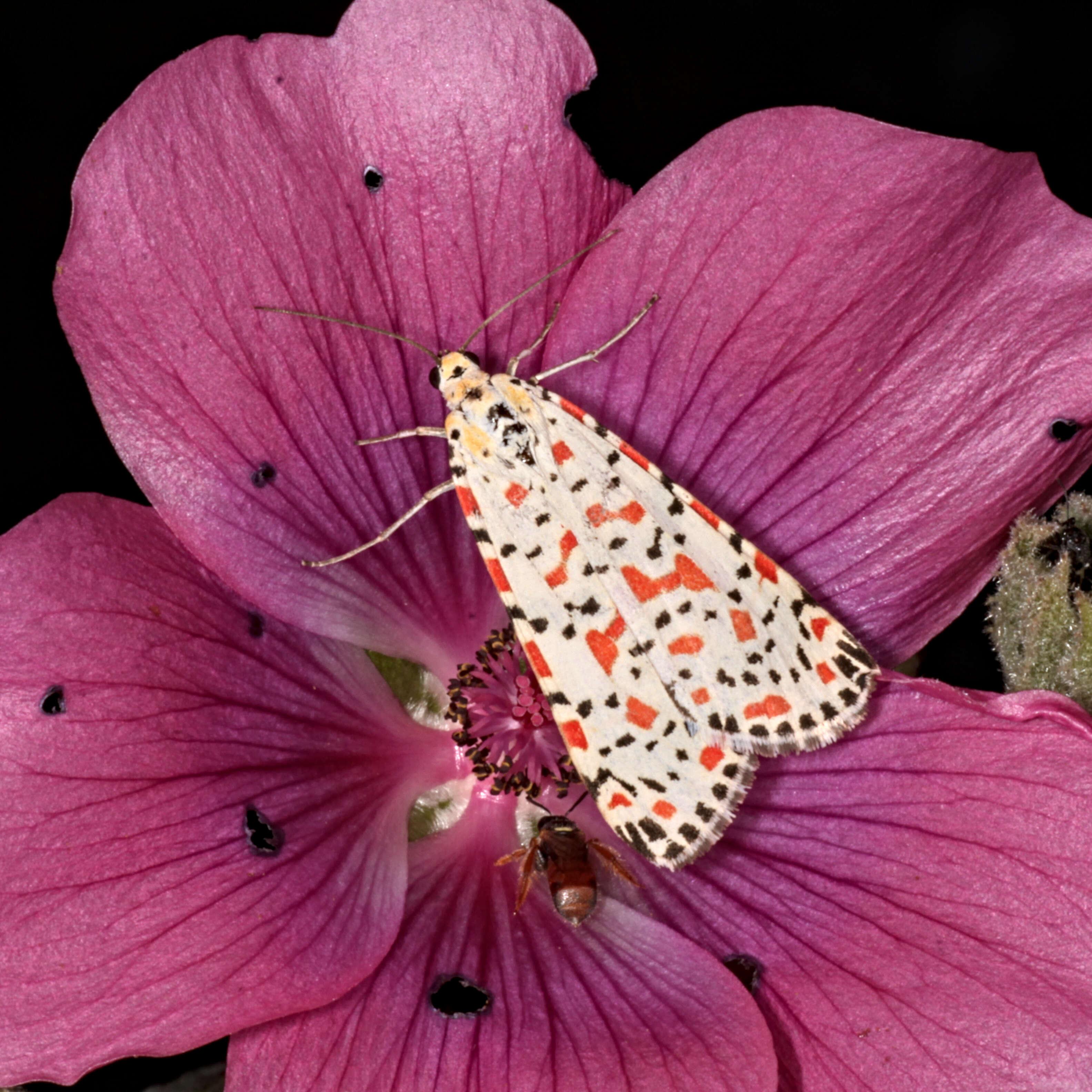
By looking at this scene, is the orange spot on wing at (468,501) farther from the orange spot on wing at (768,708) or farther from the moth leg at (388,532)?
the orange spot on wing at (768,708)

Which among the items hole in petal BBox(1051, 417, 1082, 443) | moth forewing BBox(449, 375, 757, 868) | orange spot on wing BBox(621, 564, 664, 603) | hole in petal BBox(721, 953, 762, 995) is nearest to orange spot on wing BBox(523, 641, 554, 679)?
moth forewing BBox(449, 375, 757, 868)

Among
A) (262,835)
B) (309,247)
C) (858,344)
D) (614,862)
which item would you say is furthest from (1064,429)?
(262,835)

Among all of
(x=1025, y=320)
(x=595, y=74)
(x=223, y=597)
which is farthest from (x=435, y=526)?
(x=1025, y=320)

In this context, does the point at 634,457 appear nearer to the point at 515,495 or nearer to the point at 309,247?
the point at 515,495

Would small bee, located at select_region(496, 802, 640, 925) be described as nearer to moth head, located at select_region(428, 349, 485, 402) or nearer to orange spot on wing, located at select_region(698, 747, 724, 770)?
orange spot on wing, located at select_region(698, 747, 724, 770)

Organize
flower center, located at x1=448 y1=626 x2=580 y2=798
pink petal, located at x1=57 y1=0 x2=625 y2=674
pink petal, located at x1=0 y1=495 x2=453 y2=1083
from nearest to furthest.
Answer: pink petal, located at x1=0 y1=495 x2=453 y2=1083 → pink petal, located at x1=57 y1=0 x2=625 y2=674 → flower center, located at x1=448 y1=626 x2=580 y2=798

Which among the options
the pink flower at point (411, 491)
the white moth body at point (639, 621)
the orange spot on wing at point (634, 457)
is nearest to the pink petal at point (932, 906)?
the pink flower at point (411, 491)

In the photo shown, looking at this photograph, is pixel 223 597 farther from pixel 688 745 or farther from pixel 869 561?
pixel 869 561
